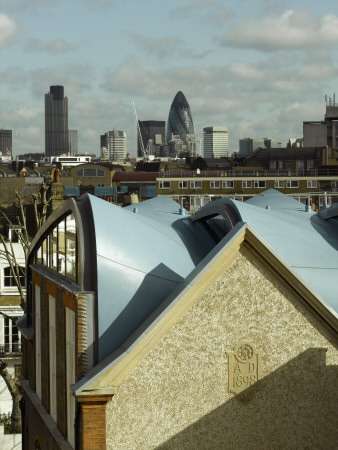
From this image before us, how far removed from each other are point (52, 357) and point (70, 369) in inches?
123

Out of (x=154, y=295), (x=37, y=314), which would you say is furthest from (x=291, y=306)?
(x=37, y=314)

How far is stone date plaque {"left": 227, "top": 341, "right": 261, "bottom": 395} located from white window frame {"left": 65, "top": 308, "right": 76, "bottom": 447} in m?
4.21

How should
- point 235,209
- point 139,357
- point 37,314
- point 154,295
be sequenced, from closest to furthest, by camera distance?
point 139,357 → point 154,295 → point 235,209 → point 37,314

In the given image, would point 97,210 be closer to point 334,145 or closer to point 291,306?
point 291,306

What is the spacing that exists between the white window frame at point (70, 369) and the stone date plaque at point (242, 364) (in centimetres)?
421

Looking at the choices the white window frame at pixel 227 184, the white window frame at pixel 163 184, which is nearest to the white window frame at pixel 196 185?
the white window frame at pixel 163 184

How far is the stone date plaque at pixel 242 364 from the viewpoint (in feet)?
72.3

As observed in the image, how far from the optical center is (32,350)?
31281mm

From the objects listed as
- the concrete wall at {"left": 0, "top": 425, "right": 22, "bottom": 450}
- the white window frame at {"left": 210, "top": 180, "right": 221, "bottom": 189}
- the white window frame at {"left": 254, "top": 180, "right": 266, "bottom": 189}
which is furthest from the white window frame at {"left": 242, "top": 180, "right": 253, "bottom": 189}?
the concrete wall at {"left": 0, "top": 425, "right": 22, "bottom": 450}

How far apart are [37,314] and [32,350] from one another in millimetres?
2045

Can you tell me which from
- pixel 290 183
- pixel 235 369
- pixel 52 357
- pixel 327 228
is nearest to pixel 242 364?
pixel 235 369

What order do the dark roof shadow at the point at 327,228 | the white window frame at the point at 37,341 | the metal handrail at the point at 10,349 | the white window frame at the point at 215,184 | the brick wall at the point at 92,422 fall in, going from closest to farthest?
1. the brick wall at the point at 92,422
2. the dark roof shadow at the point at 327,228
3. the white window frame at the point at 37,341
4. the metal handrail at the point at 10,349
5. the white window frame at the point at 215,184

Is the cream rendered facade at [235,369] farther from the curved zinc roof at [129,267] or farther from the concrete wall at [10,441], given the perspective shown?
the concrete wall at [10,441]

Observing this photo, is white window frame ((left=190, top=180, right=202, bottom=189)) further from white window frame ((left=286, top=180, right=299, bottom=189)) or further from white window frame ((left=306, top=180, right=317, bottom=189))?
white window frame ((left=306, top=180, right=317, bottom=189))
